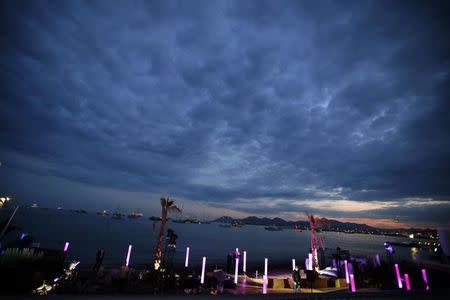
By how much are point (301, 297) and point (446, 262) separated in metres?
37.8

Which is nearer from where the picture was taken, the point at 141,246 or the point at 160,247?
the point at 160,247

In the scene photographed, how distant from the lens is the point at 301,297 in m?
4.26

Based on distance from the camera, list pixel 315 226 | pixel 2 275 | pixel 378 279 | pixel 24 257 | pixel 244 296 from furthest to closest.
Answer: pixel 315 226, pixel 378 279, pixel 24 257, pixel 2 275, pixel 244 296

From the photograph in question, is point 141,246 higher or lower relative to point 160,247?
lower

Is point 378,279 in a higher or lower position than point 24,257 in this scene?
lower

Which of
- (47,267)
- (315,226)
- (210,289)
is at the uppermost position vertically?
(315,226)

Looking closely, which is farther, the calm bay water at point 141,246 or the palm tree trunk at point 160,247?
the calm bay water at point 141,246

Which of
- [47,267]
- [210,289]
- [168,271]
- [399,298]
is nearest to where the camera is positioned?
[399,298]

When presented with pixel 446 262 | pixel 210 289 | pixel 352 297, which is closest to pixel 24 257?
pixel 352 297

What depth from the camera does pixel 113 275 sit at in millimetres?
14211

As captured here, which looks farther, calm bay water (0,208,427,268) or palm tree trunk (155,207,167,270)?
calm bay water (0,208,427,268)

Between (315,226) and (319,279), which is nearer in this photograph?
(319,279)

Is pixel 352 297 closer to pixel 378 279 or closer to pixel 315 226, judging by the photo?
pixel 378 279

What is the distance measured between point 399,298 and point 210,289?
522 inches
